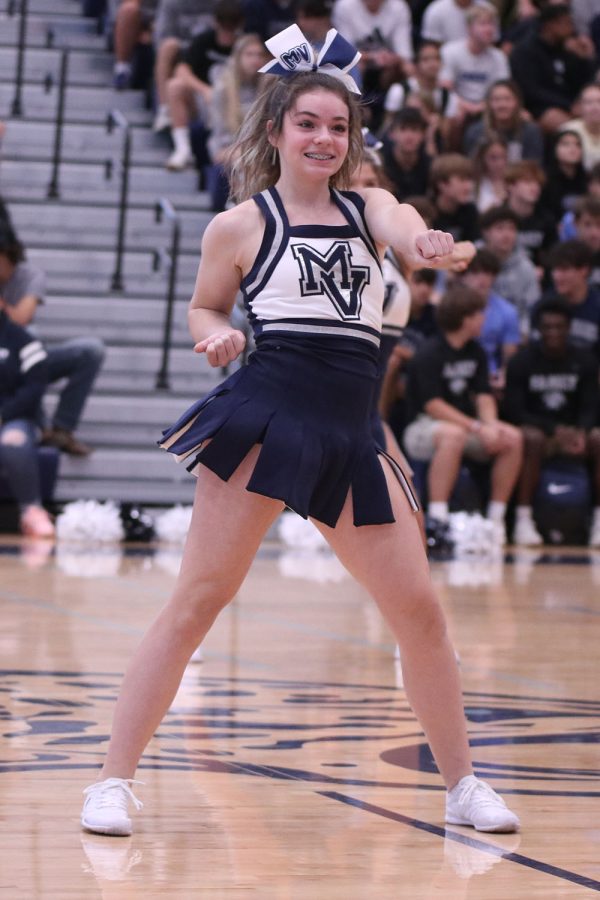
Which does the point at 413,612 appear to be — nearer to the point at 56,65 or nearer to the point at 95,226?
the point at 95,226

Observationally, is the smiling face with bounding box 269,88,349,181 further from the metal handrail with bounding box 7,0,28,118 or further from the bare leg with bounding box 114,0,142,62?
the bare leg with bounding box 114,0,142,62

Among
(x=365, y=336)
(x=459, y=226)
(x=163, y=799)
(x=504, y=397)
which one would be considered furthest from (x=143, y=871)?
(x=459, y=226)

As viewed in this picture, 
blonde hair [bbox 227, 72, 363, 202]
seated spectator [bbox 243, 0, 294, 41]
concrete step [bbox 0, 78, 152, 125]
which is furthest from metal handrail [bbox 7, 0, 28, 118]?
blonde hair [bbox 227, 72, 363, 202]

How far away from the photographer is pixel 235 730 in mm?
4352

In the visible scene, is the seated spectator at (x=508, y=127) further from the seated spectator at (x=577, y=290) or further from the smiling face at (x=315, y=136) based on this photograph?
the smiling face at (x=315, y=136)

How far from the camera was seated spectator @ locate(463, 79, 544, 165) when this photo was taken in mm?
12375

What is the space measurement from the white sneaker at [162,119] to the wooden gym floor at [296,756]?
6607 mm

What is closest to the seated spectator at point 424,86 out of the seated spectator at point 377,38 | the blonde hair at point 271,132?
the seated spectator at point 377,38

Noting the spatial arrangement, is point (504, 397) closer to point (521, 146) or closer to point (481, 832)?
point (521, 146)

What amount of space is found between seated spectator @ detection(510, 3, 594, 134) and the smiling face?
10349 mm

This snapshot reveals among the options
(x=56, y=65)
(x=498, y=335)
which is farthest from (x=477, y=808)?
(x=56, y=65)

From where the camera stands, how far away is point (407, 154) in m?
11.7

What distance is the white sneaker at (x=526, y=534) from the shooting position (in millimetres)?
10906

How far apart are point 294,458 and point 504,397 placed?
7.92 m
